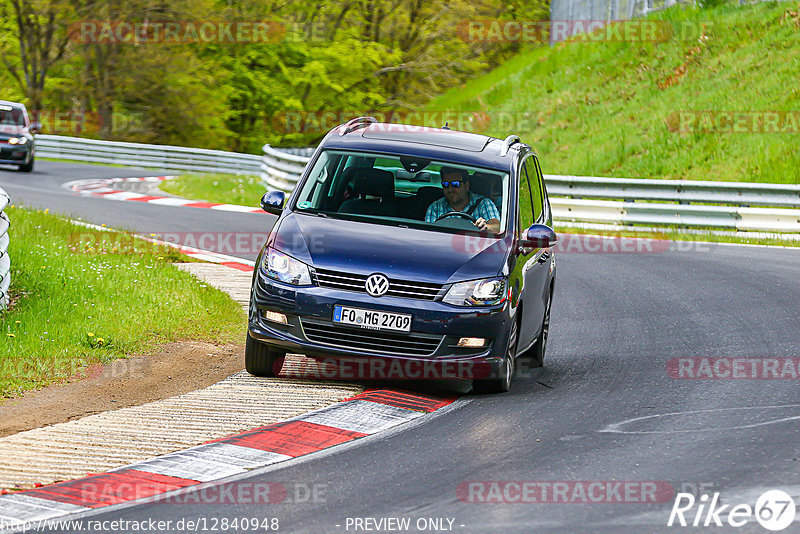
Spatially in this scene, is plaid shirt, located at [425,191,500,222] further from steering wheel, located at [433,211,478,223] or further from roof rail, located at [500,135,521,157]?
roof rail, located at [500,135,521,157]

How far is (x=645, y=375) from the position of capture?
963 cm

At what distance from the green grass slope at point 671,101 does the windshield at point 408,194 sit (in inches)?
739

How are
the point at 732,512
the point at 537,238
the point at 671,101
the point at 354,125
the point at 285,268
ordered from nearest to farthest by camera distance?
the point at 732,512
the point at 285,268
the point at 537,238
the point at 354,125
the point at 671,101

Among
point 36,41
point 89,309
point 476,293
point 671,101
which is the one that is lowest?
point 89,309

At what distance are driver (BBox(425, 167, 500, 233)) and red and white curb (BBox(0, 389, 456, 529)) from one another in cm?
152

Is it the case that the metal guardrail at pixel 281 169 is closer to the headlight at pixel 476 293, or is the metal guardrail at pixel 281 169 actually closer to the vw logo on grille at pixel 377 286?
the headlight at pixel 476 293

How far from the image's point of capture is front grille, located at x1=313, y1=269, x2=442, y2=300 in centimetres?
826

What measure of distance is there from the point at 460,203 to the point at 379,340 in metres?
1.60

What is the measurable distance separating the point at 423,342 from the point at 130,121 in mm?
41945

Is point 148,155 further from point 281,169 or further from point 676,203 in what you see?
point 676,203

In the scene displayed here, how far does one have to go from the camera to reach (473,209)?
937 cm

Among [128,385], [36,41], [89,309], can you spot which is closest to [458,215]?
[128,385]

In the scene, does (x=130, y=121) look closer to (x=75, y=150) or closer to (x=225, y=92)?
(x=225, y=92)

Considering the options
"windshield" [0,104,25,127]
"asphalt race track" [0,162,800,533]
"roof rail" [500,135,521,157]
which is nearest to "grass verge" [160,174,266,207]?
"windshield" [0,104,25,127]
